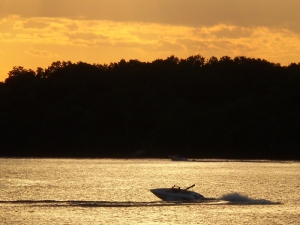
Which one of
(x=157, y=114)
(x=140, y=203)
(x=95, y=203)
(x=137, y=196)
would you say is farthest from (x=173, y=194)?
(x=157, y=114)

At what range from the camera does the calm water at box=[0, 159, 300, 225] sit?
223ft

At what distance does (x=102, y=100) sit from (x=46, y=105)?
12.4 m

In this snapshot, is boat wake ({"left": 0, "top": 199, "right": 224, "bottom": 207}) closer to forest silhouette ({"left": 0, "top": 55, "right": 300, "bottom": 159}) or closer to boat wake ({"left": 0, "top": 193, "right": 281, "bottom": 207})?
boat wake ({"left": 0, "top": 193, "right": 281, "bottom": 207})

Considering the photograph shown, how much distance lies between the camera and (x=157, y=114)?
18212cm

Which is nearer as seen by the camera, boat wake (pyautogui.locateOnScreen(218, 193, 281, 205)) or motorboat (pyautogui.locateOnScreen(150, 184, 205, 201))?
motorboat (pyautogui.locateOnScreen(150, 184, 205, 201))

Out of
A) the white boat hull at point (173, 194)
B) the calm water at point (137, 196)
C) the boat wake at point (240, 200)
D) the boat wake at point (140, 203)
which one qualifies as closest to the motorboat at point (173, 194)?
the white boat hull at point (173, 194)

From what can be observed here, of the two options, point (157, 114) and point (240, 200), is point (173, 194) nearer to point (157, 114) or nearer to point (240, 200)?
point (240, 200)

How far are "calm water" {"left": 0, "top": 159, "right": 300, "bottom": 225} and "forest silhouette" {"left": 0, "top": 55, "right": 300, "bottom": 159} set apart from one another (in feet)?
66.3

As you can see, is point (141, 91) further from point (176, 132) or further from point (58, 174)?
point (58, 174)

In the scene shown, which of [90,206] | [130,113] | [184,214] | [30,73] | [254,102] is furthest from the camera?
[30,73]

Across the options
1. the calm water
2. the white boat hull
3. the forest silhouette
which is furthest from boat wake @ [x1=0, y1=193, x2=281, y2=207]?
the forest silhouette

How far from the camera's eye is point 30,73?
196 metres

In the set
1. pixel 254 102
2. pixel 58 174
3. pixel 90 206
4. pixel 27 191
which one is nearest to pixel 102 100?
pixel 254 102

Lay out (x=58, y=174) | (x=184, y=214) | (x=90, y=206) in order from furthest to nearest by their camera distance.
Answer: (x=58, y=174) < (x=90, y=206) < (x=184, y=214)
